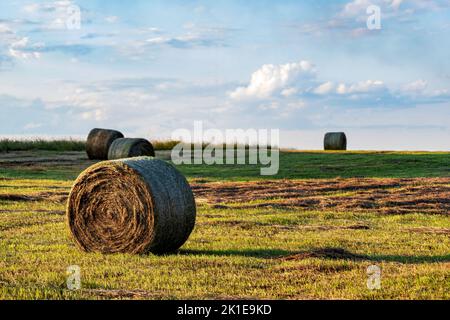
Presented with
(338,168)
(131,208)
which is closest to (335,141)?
(338,168)

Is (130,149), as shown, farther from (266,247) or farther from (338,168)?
(266,247)

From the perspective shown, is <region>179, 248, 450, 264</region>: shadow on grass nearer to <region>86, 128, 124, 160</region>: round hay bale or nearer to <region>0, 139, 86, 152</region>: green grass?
<region>86, 128, 124, 160</region>: round hay bale

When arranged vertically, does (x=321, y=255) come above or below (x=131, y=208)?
below

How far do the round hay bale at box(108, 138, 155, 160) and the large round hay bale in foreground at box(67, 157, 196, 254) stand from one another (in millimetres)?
23435

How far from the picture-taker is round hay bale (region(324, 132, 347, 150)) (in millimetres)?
53844

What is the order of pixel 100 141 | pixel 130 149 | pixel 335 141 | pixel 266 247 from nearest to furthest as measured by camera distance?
pixel 266 247 < pixel 130 149 < pixel 100 141 < pixel 335 141

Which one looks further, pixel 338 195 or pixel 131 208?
pixel 338 195

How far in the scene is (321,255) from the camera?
11789 millimetres

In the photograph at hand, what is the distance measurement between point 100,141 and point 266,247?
30696mm

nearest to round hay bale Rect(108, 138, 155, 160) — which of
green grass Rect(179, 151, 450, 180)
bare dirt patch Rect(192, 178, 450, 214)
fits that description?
green grass Rect(179, 151, 450, 180)

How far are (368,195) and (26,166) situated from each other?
2180 centimetres

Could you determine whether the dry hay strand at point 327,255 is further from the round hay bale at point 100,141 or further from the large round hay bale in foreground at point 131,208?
the round hay bale at point 100,141

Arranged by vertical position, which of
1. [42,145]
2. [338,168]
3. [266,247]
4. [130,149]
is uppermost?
[42,145]

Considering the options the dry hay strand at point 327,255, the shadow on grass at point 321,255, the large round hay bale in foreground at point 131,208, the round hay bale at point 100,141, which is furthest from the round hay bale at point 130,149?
the dry hay strand at point 327,255
